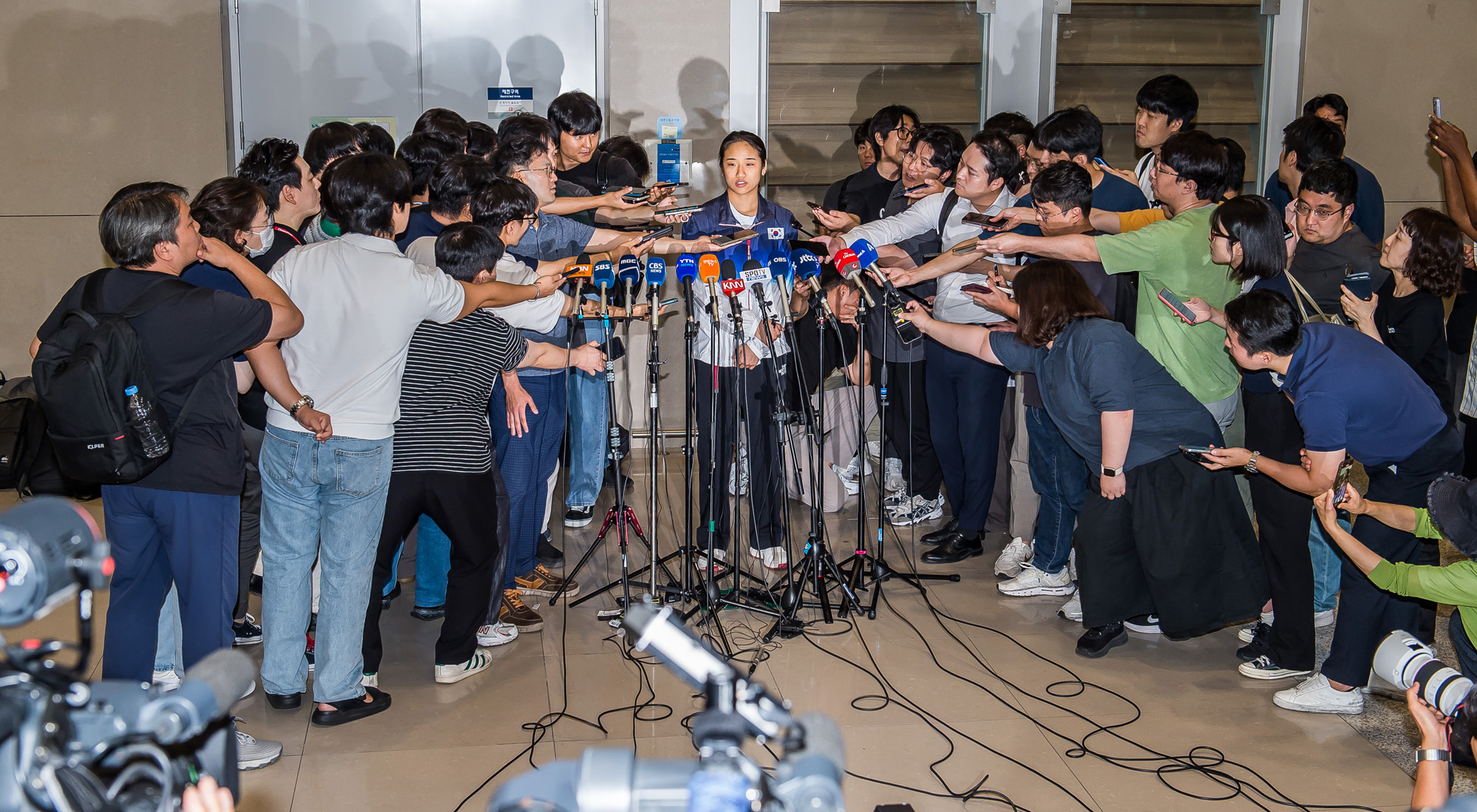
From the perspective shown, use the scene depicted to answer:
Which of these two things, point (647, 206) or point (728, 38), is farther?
point (728, 38)

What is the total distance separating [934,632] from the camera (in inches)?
151

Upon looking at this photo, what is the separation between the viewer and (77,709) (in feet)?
3.77

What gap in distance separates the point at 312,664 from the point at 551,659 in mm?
755

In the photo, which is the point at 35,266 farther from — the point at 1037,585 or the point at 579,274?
the point at 1037,585

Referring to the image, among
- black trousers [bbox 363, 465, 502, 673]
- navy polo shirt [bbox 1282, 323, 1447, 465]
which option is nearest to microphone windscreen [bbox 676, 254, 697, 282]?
black trousers [bbox 363, 465, 502, 673]

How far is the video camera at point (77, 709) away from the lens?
1.07 metres

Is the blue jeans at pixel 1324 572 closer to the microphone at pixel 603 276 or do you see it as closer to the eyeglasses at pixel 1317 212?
the eyeglasses at pixel 1317 212

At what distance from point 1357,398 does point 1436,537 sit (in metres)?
0.40

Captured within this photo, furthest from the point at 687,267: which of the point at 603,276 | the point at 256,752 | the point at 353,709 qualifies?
the point at 256,752

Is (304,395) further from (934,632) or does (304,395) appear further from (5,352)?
(5,352)

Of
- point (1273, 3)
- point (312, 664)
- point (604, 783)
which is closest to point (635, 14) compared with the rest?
point (1273, 3)

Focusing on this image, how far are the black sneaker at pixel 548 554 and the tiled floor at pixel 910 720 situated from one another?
0.48 meters

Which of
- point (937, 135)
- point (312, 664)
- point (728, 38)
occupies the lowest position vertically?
point (312, 664)

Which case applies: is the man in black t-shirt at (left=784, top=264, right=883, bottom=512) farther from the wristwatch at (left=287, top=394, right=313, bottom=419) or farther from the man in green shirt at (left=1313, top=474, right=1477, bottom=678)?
the wristwatch at (left=287, top=394, right=313, bottom=419)
